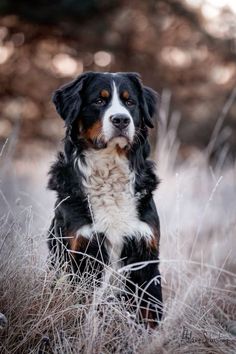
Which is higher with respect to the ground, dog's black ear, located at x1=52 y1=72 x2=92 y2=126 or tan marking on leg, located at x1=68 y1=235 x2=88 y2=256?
dog's black ear, located at x1=52 y1=72 x2=92 y2=126

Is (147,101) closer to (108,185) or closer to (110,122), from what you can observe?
(110,122)

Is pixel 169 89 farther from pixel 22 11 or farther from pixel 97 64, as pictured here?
pixel 22 11

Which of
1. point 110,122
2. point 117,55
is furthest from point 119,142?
point 117,55

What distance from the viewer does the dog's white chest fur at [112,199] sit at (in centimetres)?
356

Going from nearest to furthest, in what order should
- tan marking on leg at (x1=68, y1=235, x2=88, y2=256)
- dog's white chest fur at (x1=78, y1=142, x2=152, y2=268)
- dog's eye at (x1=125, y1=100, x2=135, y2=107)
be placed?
tan marking on leg at (x1=68, y1=235, x2=88, y2=256)
dog's white chest fur at (x1=78, y1=142, x2=152, y2=268)
dog's eye at (x1=125, y1=100, x2=135, y2=107)

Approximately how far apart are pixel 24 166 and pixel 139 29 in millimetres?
6754

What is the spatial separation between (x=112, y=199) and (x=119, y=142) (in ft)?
1.20

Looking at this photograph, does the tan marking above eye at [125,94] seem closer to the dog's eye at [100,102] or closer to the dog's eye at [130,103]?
the dog's eye at [130,103]

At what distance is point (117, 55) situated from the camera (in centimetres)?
1480

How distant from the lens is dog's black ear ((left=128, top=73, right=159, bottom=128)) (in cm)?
380

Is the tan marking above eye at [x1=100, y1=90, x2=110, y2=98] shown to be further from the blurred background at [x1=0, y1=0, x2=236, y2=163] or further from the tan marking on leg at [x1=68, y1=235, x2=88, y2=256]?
the blurred background at [x1=0, y1=0, x2=236, y2=163]

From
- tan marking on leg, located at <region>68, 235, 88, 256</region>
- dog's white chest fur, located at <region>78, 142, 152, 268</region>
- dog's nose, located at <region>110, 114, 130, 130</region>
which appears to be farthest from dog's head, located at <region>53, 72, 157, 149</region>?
tan marking on leg, located at <region>68, 235, 88, 256</region>

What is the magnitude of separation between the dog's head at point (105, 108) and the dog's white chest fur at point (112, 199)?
13cm

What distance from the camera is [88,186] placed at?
12.1 feet
